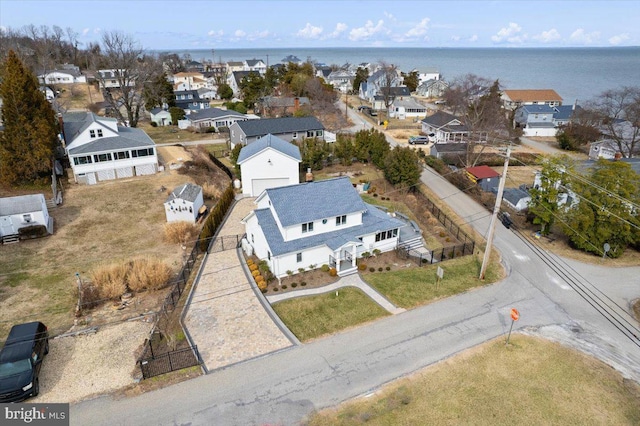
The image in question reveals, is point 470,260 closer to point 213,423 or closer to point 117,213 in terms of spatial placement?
point 213,423

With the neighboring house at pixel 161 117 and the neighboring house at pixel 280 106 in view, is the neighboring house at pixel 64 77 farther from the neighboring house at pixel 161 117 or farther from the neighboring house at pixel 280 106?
the neighboring house at pixel 280 106

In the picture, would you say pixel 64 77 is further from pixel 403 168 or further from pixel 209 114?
pixel 403 168

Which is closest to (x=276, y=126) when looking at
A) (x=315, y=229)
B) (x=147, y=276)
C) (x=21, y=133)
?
(x=21, y=133)

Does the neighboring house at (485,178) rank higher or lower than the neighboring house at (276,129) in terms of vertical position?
lower

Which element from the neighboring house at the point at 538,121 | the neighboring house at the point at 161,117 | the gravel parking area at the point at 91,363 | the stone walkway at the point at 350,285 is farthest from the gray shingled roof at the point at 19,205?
the neighboring house at the point at 538,121

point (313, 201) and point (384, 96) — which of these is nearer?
point (313, 201)

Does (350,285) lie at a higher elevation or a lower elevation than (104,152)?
lower

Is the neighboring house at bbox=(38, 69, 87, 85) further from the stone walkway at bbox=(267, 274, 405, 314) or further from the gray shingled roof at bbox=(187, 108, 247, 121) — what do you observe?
the stone walkway at bbox=(267, 274, 405, 314)
